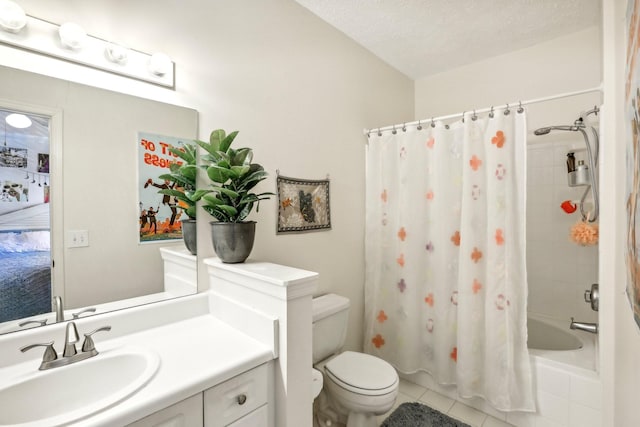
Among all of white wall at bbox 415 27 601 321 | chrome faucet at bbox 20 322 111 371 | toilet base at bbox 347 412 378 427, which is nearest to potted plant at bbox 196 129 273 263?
chrome faucet at bbox 20 322 111 371

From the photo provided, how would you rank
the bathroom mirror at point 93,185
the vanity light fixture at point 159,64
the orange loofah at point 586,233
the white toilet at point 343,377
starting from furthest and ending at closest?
the orange loofah at point 586,233 < the white toilet at point 343,377 < the vanity light fixture at point 159,64 < the bathroom mirror at point 93,185

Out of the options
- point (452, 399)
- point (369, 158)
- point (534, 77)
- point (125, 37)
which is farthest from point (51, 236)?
point (534, 77)

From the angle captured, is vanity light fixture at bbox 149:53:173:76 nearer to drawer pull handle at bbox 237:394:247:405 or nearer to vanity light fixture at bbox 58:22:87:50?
vanity light fixture at bbox 58:22:87:50

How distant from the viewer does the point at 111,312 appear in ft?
4.02

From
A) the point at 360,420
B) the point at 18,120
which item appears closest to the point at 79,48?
the point at 18,120

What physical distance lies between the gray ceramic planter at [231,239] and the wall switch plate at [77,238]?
48 cm

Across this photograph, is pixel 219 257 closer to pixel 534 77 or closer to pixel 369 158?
pixel 369 158

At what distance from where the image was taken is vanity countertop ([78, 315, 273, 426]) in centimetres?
80

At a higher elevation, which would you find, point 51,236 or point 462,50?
point 462,50

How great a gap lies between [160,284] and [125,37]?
1085 millimetres

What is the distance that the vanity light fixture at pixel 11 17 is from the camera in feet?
3.31

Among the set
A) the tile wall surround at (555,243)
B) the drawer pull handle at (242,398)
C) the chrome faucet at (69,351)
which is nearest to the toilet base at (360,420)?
the drawer pull handle at (242,398)

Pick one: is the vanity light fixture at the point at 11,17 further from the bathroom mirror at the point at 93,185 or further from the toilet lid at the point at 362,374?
the toilet lid at the point at 362,374

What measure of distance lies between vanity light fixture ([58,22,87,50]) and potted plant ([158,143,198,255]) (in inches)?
19.2
